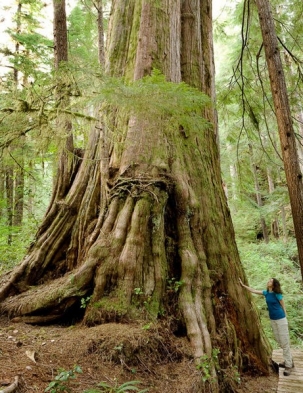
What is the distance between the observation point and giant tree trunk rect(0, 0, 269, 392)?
3.80m

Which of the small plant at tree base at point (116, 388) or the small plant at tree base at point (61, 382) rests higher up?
the small plant at tree base at point (61, 382)

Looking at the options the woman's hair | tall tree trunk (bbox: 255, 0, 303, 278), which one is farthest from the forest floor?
tall tree trunk (bbox: 255, 0, 303, 278)

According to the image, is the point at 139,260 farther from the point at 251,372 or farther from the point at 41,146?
the point at 251,372

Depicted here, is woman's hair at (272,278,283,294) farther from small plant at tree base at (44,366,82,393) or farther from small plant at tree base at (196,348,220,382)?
small plant at tree base at (44,366,82,393)

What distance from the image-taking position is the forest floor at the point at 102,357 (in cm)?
278

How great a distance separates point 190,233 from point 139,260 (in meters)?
0.94

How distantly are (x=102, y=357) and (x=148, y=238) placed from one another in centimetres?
152

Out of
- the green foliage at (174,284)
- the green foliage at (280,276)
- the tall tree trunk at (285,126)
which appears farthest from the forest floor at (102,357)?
the green foliage at (280,276)

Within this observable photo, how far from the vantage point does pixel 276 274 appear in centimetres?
1165

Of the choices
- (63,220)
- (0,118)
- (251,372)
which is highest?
(0,118)

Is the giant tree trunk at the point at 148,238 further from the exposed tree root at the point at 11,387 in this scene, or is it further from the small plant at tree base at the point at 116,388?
the exposed tree root at the point at 11,387

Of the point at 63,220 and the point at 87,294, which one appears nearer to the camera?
the point at 87,294

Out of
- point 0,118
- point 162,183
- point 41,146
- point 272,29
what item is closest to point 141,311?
point 162,183

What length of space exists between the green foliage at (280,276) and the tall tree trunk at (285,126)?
543 centimetres
